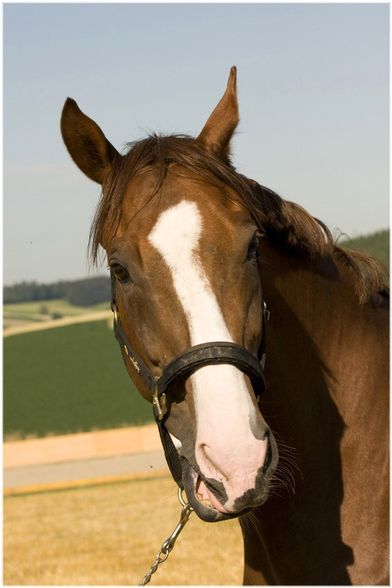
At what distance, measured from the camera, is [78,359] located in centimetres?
3747

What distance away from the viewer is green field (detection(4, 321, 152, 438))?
30438 mm

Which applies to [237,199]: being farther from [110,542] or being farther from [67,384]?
[67,384]

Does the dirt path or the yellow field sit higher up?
the yellow field

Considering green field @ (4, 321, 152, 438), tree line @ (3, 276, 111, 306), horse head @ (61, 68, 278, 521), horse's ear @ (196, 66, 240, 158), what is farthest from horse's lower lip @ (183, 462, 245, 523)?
tree line @ (3, 276, 111, 306)

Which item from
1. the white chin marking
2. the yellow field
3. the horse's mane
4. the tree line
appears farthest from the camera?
the tree line

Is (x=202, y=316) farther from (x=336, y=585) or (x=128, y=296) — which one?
(x=336, y=585)

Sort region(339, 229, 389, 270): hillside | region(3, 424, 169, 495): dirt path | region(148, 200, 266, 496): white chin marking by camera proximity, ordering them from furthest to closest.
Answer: region(339, 229, 389, 270): hillside → region(3, 424, 169, 495): dirt path → region(148, 200, 266, 496): white chin marking

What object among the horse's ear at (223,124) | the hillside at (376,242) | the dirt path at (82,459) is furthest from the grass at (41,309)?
the horse's ear at (223,124)

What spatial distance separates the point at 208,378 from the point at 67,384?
32.7 meters

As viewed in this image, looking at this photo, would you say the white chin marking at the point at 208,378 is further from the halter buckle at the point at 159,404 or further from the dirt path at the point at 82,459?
the dirt path at the point at 82,459

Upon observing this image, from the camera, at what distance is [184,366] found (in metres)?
3.05

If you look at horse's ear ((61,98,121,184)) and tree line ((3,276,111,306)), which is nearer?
horse's ear ((61,98,121,184))

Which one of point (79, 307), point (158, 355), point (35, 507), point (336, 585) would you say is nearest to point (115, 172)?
point (158, 355)

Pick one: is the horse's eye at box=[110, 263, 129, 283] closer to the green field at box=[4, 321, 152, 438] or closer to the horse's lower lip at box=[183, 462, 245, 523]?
the horse's lower lip at box=[183, 462, 245, 523]
